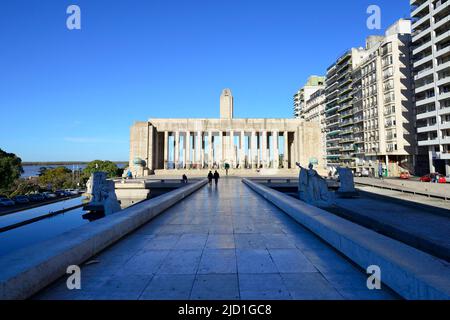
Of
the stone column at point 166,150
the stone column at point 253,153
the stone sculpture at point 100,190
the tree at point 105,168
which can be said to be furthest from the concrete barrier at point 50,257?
the tree at point 105,168

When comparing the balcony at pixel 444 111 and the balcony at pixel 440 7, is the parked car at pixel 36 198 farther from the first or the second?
the balcony at pixel 440 7

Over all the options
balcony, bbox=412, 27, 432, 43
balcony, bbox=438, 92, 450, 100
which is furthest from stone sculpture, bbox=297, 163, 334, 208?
balcony, bbox=412, 27, 432, 43

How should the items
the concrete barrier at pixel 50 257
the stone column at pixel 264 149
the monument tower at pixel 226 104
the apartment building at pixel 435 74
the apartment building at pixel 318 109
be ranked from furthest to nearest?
1. the apartment building at pixel 318 109
2. the monument tower at pixel 226 104
3. the stone column at pixel 264 149
4. the apartment building at pixel 435 74
5. the concrete barrier at pixel 50 257

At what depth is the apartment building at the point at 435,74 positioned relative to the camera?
4397 cm

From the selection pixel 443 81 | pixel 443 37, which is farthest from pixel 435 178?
pixel 443 37

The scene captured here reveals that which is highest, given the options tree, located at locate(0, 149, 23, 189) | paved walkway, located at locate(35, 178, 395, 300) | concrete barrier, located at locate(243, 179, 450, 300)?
tree, located at locate(0, 149, 23, 189)

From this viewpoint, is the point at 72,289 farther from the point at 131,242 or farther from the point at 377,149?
the point at 377,149

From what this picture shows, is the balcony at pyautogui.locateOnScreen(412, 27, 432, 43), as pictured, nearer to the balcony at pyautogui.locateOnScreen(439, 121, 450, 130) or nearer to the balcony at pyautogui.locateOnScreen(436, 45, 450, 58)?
the balcony at pyautogui.locateOnScreen(436, 45, 450, 58)

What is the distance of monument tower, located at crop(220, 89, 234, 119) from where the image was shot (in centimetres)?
5325

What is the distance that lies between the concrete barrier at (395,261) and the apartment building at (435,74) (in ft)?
163

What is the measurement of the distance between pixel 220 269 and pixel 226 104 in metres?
50.5

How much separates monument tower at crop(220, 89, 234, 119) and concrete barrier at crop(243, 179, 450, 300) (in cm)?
4857

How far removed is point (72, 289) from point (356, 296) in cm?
363
